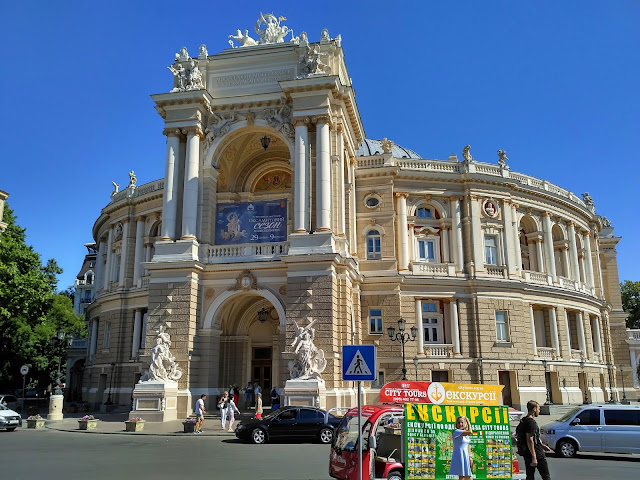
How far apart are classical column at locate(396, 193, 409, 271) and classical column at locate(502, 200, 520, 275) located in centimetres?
713

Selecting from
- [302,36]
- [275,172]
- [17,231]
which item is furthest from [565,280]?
[17,231]

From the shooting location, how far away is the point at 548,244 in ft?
135

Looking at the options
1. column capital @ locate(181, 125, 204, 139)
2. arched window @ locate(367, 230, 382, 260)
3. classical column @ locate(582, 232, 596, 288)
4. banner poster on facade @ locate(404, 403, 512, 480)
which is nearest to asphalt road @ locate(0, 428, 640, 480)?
banner poster on facade @ locate(404, 403, 512, 480)

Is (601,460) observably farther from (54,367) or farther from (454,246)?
(54,367)

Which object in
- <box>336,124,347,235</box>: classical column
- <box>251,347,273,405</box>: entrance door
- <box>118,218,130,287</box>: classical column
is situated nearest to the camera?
<box>336,124,347,235</box>: classical column

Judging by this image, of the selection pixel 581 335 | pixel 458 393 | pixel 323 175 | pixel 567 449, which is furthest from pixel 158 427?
pixel 581 335

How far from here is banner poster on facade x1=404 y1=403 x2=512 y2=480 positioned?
10.1 metres

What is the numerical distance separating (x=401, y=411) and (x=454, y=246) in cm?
2764

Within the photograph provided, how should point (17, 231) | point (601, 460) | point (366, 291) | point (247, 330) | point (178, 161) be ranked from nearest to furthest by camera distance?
point (601, 460)
point (178, 161)
point (247, 330)
point (366, 291)
point (17, 231)

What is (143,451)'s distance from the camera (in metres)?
17.0

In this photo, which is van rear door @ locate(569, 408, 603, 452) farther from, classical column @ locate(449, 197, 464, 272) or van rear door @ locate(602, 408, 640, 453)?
classical column @ locate(449, 197, 464, 272)

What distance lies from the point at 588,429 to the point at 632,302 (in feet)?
178

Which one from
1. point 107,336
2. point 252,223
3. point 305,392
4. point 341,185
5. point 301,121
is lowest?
point 305,392

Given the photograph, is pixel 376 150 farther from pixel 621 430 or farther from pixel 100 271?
pixel 621 430
